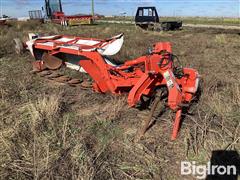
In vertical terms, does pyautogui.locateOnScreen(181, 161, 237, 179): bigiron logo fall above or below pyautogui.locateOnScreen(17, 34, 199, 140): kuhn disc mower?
below

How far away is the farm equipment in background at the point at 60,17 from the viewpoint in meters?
27.0

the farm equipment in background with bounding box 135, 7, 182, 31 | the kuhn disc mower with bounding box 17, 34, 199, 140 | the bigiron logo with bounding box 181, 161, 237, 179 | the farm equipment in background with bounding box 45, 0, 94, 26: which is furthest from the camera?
the farm equipment in background with bounding box 45, 0, 94, 26

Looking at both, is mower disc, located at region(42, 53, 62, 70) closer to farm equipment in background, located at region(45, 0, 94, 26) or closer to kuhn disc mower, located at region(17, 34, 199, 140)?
kuhn disc mower, located at region(17, 34, 199, 140)

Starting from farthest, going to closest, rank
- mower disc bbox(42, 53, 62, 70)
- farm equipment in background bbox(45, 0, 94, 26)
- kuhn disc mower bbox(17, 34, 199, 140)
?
farm equipment in background bbox(45, 0, 94, 26) < mower disc bbox(42, 53, 62, 70) < kuhn disc mower bbox(17, 34, 199, 140)

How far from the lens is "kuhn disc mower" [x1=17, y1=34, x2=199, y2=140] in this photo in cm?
396

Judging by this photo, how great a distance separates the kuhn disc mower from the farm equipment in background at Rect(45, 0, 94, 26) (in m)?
20.7

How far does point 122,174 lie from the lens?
3053mm

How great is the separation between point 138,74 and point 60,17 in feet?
81.6

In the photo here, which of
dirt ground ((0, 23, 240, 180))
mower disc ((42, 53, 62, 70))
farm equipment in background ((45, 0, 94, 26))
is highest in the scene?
farm equipment in background ((45, 0, 94, 26))

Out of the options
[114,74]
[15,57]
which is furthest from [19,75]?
[114,74]

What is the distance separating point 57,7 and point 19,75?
2546cm

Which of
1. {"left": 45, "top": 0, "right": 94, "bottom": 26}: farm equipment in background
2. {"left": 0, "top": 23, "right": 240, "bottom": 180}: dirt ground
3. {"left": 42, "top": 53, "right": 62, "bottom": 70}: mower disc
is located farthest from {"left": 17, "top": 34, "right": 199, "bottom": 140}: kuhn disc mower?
{"left": 45, "top": 0, "right": 94, "bottom": 26}: farm equipment in background

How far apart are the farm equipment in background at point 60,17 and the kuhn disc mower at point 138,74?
20.7 meters

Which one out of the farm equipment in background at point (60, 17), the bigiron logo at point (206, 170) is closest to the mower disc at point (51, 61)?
the bigiron logo at point (206, 170)
